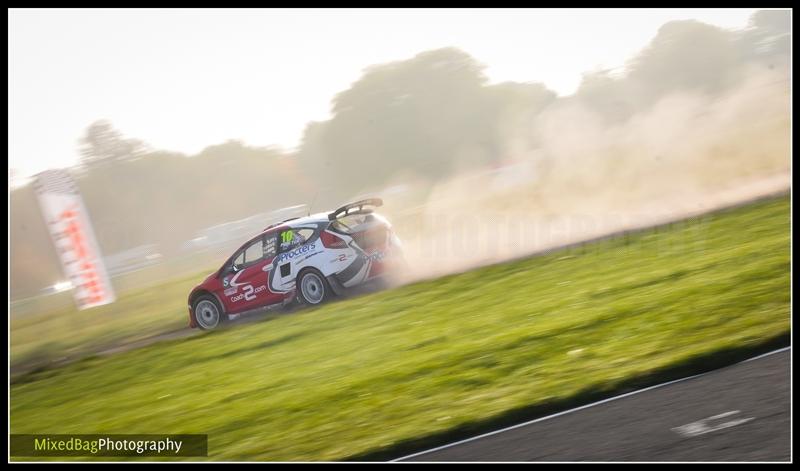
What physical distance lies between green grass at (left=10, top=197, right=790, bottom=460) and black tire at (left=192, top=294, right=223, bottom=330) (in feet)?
2.09

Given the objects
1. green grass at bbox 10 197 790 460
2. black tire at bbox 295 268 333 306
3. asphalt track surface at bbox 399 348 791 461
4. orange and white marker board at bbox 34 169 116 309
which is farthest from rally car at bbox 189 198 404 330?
asphalt track surface at bbox 399 348 791 461

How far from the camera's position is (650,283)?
9.78 meters

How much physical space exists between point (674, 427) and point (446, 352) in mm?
3290

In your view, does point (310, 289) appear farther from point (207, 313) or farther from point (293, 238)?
point (207, 313)

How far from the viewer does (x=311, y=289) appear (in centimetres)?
1187

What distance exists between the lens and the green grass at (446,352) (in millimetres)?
6891

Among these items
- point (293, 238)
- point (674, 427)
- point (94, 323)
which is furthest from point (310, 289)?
point (674, 427)

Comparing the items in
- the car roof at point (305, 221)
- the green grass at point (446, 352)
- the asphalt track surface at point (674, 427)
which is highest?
the car roof at point (305, 221)

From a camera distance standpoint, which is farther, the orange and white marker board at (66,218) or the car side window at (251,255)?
the orange and white marker board at (66,218)

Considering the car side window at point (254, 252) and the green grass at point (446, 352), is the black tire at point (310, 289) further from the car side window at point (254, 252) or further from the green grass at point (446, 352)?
the car side window at point (254, 252)

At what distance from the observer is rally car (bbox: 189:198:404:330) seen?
38.7 ft

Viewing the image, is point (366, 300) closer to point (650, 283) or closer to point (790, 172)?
point (650, 283)

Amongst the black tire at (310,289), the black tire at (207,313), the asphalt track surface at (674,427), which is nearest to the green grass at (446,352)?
the black tire at (310,289)

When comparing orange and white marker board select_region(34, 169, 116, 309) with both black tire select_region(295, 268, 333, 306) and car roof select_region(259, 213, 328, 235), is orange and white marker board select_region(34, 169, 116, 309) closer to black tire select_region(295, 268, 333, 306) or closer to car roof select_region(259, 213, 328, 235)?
car roof select_region(259, 213, 328, 235)
